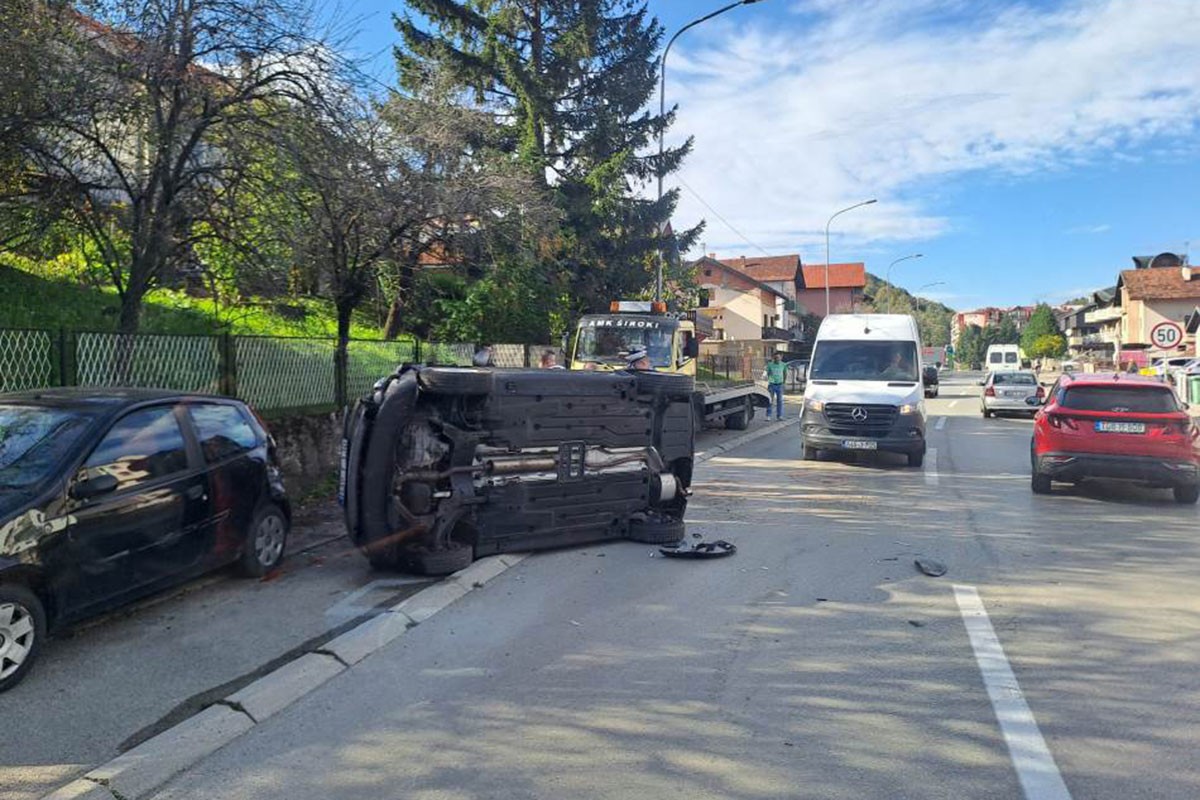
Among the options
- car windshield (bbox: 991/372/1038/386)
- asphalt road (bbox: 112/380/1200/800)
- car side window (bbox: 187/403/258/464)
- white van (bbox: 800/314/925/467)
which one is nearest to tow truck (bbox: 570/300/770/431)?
white van (bbox: 800/314/925/467)

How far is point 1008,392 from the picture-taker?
2566 centimetres

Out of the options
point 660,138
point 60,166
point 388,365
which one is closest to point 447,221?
point 388,365

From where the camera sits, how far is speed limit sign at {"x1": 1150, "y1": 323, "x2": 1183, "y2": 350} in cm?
2166

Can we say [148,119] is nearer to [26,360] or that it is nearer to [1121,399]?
[26,360]

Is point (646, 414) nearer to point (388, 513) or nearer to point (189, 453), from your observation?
point (388, 513)

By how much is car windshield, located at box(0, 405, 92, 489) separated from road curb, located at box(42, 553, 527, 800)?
177 centimetres

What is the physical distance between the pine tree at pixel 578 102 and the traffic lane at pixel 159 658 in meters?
17.4

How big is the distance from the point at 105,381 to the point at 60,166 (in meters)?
Answer: 2.10

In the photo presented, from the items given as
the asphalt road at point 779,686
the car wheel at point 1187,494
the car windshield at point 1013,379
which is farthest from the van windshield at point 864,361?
the car windshield at point 1013,379

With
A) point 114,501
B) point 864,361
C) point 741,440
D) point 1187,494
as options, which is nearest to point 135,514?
point 114,501

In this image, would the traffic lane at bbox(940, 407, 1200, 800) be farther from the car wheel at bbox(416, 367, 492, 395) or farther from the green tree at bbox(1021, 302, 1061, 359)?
the green tree at bbox(1021, 302, 1061, 359)

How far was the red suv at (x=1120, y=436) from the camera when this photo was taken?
10227mm

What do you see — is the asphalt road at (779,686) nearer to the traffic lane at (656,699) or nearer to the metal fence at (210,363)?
the traffic lane at (656,699)

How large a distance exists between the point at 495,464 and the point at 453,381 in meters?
0.82
